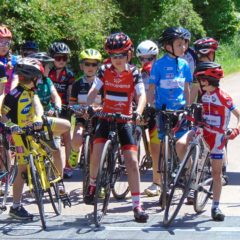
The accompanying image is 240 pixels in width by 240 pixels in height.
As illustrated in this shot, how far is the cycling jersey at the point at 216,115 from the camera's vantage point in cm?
749

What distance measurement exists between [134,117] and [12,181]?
1.56 meters

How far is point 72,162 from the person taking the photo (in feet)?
31.2

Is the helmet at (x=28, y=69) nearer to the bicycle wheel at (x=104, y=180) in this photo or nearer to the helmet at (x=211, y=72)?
the bicycle wheel at (x=104, y=180)

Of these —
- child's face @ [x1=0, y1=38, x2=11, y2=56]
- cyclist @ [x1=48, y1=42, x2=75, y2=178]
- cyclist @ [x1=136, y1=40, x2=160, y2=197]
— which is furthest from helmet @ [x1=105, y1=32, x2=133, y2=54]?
cyclist @ [x1=48, y1=42, x2=75, y2=178]

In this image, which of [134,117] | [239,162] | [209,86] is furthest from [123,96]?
[239,162]

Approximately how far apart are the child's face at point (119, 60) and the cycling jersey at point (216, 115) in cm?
96

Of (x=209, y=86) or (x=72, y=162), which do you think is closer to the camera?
(x=209, y=86)

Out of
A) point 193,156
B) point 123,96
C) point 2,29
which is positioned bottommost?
point 193,156

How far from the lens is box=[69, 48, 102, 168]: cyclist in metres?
9.14

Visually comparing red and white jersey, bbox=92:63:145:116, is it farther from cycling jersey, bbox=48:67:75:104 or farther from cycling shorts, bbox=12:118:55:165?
cycling jersey, bbox=48:67:75:104

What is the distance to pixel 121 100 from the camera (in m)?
7.79

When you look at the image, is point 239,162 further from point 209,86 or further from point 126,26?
point 126,26

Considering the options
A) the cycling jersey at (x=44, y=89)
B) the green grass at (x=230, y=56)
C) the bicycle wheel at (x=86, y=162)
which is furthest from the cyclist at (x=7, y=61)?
the green grass at (x=230, y=56)

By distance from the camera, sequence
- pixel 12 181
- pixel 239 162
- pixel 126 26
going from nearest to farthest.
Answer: pixel 12 181
pixel 239 162
pixel 126 26
